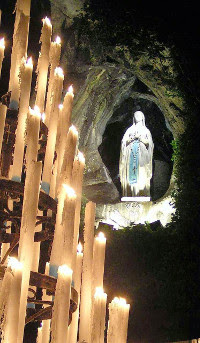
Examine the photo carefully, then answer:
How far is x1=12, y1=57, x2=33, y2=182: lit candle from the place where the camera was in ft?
7.11

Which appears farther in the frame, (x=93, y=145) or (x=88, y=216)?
(x=93, y=145)

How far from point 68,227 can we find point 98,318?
39 centimetres

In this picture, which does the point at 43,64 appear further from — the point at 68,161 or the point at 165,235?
the point at 165,235

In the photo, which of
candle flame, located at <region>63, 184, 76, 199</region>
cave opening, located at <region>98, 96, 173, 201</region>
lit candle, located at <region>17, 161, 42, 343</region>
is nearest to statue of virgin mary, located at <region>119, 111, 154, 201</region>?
cave opening, located at <region>98, 96, 173, 201</region>

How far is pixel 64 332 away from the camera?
1.66 meters

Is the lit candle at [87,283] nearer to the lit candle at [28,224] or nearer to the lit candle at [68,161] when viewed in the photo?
the lit candle at [68,161]

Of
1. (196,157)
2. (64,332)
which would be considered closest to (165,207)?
(196,157)

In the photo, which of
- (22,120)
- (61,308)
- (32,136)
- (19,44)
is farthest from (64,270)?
(19,44)

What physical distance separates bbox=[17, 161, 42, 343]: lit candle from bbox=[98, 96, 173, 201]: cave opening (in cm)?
929

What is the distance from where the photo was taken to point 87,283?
2.11 metres

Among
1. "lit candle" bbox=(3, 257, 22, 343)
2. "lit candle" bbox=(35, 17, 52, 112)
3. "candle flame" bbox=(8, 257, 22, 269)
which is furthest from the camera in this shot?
"lit candle" bbox=(35, 17, 52, 112)

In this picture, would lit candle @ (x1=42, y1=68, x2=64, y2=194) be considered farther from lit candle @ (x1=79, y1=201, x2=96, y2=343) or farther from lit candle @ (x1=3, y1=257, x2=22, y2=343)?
lit candle @ (x1=3, y1=257, x2=22, y2=343)

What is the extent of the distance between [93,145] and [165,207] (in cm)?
229

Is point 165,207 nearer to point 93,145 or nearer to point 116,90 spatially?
point 93,145
